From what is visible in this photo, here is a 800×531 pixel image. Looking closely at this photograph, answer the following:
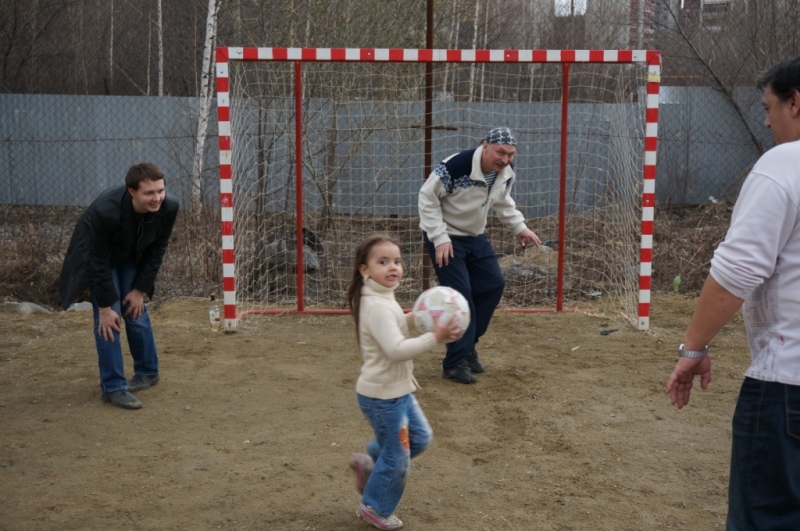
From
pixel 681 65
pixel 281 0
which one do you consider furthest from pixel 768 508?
pixel 681 65

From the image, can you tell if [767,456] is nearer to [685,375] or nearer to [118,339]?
[685,375]

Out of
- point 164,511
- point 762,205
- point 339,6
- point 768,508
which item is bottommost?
point 164,511

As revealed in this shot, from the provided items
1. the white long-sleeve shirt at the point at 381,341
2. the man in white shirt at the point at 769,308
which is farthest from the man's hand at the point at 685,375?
the white long-sleeve shirt at the point at 381,341

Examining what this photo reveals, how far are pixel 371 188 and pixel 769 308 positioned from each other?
27.8ft

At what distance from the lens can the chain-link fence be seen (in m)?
10.5

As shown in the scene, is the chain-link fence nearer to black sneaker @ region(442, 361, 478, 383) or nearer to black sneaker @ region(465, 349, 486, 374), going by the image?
black sneaker @ region(465, 349, 486, 374)

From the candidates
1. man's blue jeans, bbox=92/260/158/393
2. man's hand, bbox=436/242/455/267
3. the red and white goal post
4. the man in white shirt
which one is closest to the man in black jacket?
man's blue jeans, bbox=92/260/158/393

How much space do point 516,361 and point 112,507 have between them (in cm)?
361

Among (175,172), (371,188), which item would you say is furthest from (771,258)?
(175,172)

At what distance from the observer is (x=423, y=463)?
462 centimetres

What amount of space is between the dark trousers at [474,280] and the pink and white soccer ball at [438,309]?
2.65 metres

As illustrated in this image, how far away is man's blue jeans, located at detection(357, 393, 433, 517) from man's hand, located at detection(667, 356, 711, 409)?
1.15 m

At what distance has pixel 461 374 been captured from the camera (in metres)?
6.11

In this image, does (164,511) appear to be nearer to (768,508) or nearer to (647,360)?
(768,508)
